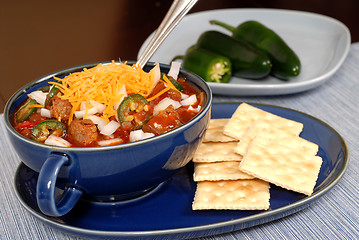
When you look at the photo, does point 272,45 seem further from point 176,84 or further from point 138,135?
point 138,135

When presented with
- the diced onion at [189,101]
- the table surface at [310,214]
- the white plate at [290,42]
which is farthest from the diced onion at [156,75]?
the white plate at [290,42]

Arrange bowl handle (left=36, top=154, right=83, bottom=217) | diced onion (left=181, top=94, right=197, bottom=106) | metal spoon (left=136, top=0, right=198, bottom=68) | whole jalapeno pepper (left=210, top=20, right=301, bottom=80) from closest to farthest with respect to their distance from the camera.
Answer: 1. bowl handle (left=36, top=154, right=83, bottom=217)
2. diced onion (left=181, top=94, right=197, bottom=106)
3. metal spoon (left=136, top=0, right=198, bottom=68)
4. whole jalapeno pepper (left=210, top=20, right=301, bottom=80)

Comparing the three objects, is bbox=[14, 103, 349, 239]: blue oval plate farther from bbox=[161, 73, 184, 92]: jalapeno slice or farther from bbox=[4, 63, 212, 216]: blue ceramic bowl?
bbox=[161, 73, 184, 92]: jalapeno slice

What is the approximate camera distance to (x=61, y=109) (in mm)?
1595

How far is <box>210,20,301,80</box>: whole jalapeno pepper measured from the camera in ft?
8.62

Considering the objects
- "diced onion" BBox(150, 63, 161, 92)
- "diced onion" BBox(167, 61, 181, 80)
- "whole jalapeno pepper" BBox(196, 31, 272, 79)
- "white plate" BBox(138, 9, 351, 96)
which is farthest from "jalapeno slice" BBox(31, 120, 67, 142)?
"whole jalapeno pepper" BBox(196, 31, 272, 79)

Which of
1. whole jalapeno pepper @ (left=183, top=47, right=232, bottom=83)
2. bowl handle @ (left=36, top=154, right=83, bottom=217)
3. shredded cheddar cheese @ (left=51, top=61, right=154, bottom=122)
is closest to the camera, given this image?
bowl handle @ (left=36, top=154, right=83, bottom=217)

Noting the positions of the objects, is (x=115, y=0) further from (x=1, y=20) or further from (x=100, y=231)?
(x=100, y=231)

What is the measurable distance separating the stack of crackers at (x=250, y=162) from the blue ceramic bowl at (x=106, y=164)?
15 centimetres

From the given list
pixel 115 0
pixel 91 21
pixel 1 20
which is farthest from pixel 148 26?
pixel 1 20

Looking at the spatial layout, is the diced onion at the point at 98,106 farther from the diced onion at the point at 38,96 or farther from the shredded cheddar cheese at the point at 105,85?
the diced onion at the point at 38,96

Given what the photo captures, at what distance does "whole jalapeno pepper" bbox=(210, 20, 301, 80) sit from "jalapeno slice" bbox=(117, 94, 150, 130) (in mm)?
1285

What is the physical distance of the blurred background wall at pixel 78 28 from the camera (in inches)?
120

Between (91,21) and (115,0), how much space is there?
55 cm
